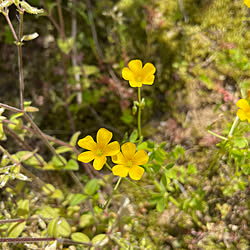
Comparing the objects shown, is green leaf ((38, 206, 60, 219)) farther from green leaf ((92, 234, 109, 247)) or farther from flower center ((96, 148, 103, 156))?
flower center ((96, 148, 103, 156))

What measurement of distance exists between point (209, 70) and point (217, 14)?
2.42 ft

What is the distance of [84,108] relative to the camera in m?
3.03

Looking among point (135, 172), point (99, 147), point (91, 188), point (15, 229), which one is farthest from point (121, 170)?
point (15, 229)

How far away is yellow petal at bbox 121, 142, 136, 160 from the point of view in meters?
1.40

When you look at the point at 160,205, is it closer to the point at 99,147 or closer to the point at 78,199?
the point at 78,199

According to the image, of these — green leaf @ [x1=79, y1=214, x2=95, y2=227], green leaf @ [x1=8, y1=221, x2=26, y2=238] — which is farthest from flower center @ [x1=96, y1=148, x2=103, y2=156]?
green leaf @ [x1=79, y1=214, x2=95, y2=227]

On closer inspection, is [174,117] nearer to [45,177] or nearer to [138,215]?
[138,215]

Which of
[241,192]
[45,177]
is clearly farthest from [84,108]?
[241,192]

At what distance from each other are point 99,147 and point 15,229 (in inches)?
42.8

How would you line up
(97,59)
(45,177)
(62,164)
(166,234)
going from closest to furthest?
(62,164), (166,234), (45,177), (97,59)

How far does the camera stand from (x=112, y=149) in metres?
1.40

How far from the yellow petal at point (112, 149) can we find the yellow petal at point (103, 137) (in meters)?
0.04

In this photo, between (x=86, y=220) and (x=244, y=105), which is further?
(x=86, y=220)

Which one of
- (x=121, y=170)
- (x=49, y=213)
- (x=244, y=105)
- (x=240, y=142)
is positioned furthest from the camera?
(x=49, y=213)
